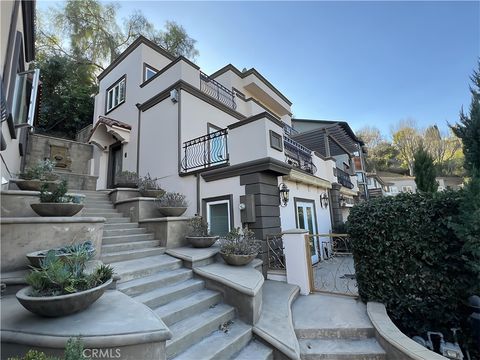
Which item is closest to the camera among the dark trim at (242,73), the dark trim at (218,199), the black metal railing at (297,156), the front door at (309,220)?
the dark trim at (218,199)

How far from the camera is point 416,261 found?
3797 mm

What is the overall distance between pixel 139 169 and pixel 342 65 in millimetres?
9668

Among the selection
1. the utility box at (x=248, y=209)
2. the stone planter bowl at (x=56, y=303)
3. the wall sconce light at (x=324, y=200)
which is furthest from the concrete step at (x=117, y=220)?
the wall sconce light at (x=324, y=200)

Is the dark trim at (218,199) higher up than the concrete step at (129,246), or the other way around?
the dark trim at (218,199)

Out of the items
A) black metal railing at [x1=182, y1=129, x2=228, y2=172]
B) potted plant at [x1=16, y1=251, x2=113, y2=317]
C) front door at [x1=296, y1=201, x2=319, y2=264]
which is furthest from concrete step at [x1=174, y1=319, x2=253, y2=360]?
front door at [x1=296, y1=201, x2=319, y2=264]

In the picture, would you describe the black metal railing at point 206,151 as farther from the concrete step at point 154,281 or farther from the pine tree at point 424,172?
the pine tree at point 424,172

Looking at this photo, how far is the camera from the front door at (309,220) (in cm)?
804

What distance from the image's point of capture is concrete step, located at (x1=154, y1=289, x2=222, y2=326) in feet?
10.1

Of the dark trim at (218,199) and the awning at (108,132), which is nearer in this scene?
the dark trim at (218,199)

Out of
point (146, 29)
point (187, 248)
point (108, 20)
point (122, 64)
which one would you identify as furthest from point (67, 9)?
point (187, 248)

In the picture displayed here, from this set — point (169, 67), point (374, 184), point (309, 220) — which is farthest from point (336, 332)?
point (374, 184)

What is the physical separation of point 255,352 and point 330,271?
4.76 meters

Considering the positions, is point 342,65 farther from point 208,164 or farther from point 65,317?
point 65,317

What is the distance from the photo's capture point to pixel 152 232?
5.58m
